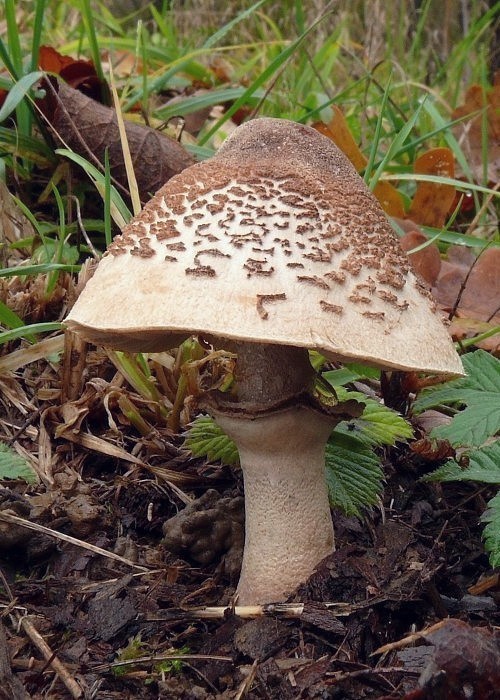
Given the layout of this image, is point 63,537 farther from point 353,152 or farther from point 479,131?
point 479,131

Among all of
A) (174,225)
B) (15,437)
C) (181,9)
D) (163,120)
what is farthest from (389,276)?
(181,9)

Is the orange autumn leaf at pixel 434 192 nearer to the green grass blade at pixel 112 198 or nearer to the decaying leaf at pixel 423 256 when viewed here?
the decaying leaf at pixel 423 256

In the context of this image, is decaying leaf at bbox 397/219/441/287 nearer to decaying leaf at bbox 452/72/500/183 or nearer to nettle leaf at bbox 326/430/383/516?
nettle leaf at bbox 326/430/383/516

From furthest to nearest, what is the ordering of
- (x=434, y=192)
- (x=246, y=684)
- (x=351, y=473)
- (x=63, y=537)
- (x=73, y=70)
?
(x=434, y=192) → (x=73, y=70) → (x=351, y=473) → (x=63, y=537) → (x=246, y=684)

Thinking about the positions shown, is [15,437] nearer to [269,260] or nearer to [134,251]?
[134,251]

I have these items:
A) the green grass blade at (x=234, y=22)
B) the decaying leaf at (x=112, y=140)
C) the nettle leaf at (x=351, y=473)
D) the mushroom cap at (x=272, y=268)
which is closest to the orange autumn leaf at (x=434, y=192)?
the green grass blade at (x=234, y=22)

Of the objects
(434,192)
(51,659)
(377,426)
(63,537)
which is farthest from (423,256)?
(51,659)
